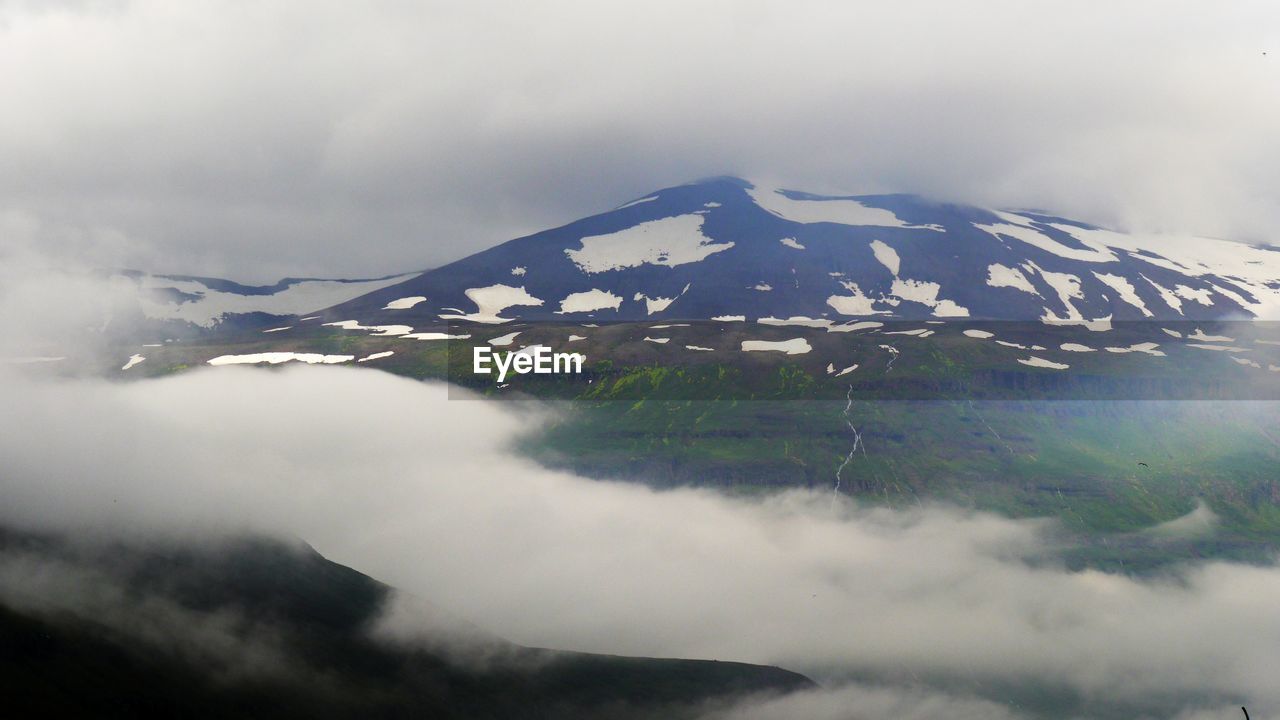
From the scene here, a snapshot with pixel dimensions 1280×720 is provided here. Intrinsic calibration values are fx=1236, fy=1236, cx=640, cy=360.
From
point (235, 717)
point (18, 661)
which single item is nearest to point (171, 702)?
point (235, 717)

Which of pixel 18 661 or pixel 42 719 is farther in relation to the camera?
pixel 18 661

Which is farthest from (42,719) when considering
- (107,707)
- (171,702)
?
(171,702)

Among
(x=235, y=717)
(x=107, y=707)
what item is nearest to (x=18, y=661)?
(x=107, y=707)

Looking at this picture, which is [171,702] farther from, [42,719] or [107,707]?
[42,719]

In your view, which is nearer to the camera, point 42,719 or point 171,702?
point 42,719

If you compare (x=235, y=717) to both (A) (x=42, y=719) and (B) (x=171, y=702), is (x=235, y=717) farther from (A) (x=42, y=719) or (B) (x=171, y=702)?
(A) (x=42, y=719)

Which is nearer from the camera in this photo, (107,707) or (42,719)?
(42,719)
